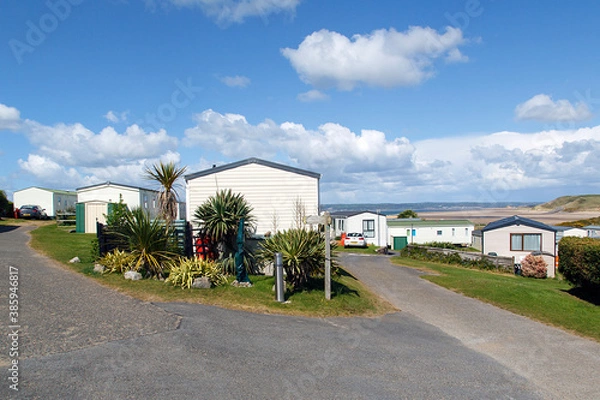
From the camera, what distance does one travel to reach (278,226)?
17.2 m

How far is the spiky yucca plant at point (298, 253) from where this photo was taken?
1224 centimetres

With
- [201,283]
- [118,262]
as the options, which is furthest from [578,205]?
[118,262]

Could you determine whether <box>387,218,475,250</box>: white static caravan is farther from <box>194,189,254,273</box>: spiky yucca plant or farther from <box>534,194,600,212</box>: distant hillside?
<box>534,194,600,212</box>: distant hillside

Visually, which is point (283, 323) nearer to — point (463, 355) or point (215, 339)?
point (215, 339)

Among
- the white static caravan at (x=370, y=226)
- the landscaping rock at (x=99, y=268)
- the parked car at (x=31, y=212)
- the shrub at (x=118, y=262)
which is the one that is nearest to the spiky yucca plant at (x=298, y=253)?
the shrub at (x=118, y=262)

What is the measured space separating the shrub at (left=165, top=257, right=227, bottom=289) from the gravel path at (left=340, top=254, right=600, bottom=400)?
508cm

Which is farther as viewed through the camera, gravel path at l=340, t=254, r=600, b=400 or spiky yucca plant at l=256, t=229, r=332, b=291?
spiky yucca plant at l=256, t=229, r=332, b=291

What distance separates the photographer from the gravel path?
7331 millimetres

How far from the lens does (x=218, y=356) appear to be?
684cm

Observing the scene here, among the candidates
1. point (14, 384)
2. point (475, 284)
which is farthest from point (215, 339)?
point (475, 284)

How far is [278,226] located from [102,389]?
1195cm

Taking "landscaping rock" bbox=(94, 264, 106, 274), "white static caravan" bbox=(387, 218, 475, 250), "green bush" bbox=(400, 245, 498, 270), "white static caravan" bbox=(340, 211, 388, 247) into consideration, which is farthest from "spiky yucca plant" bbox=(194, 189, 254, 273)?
"white static caravan" bbox=(387, 218, 475, 250)

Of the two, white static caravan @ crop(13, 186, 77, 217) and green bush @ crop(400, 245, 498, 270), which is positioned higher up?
white static caravan @ crop(13, 186, 77, 217)

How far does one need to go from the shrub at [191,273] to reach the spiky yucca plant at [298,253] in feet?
4.44
